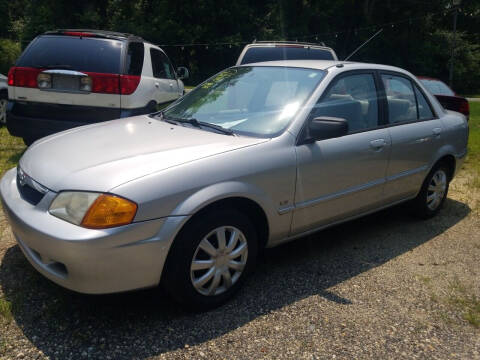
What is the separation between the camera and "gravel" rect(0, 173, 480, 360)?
2680mm

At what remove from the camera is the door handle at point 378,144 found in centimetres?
393

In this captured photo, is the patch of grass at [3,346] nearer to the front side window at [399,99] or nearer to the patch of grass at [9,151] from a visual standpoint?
the front side window at [399,99]

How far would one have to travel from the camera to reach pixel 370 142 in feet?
12.8

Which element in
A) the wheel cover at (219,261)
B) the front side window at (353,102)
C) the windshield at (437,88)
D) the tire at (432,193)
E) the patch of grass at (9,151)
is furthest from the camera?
the windshield at (437,88)

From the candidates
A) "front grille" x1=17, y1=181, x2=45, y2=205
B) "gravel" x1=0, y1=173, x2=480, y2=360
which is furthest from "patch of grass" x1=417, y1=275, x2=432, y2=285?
"front grille" x1=17, y1=181, x2=45, y2=205

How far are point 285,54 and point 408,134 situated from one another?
4.43 m

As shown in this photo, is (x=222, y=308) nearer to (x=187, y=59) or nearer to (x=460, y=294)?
(x=460, y=294)

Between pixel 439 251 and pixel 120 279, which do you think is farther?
pixel 439 251

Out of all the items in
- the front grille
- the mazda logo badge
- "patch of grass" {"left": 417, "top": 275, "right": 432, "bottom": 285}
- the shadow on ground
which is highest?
the mazda logo badge

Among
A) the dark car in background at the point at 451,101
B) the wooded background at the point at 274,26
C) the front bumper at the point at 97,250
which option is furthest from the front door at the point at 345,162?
the wooded background at the point at 274,26

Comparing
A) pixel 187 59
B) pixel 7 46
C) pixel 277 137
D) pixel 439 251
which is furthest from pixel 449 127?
pixel 187 59

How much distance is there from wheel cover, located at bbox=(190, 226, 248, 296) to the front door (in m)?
0.54

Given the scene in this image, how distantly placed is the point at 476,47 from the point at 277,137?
35.2m

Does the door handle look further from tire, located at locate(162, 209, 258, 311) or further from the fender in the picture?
tire, located at locate(162, 209, 258, 311)
